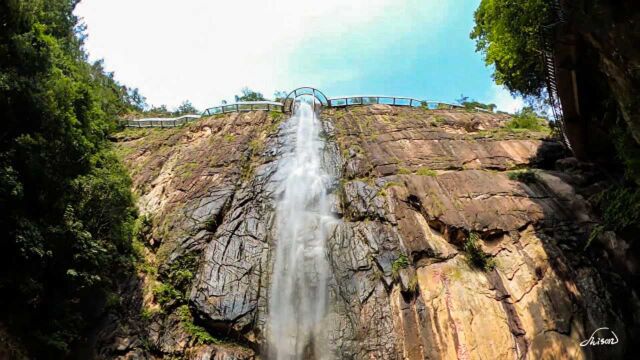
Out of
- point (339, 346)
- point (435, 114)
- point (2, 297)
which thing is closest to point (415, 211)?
point (339, 346)

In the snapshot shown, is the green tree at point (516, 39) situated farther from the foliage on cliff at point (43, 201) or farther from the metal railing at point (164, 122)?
the metal railing at point (164, 122)

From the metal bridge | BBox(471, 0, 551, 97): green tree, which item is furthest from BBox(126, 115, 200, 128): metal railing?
BBox(471, 0, 551, 97): green tree

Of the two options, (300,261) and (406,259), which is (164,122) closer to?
(300,261)

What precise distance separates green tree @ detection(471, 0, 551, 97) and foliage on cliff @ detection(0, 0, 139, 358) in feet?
41.3

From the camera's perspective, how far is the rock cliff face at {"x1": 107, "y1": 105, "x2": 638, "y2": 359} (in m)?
Answer: 10.4

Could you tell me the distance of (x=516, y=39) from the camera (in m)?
13.2

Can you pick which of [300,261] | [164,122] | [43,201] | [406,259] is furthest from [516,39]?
[164,122]

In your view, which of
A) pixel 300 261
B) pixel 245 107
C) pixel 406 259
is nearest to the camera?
pixel 406 259

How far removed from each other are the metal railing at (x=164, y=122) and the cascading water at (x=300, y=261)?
764 centimetres

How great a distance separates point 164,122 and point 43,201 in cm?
1463

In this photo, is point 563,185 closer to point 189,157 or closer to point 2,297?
point 189,157

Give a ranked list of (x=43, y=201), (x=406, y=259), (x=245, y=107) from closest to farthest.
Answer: (x=43, y=201), (x=406, y=259), (x=245, y=107)

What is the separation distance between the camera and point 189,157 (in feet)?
61.3

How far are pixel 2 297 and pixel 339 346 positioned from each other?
25.5 ft
